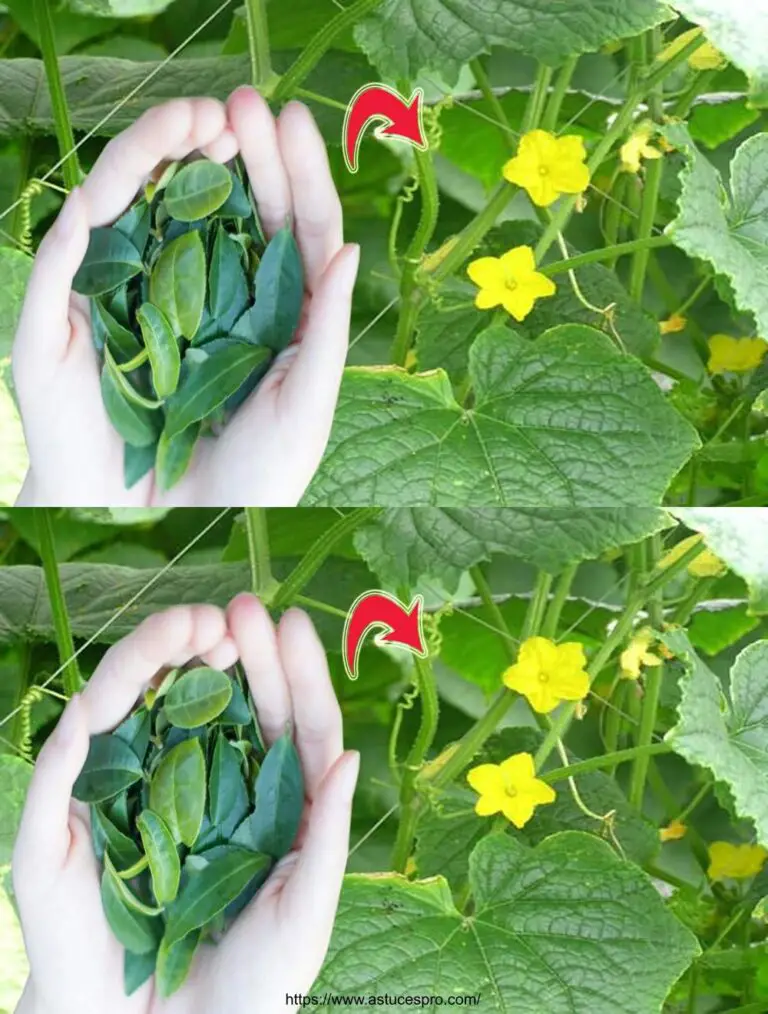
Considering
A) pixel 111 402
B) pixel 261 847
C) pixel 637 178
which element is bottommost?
pixel 261 847

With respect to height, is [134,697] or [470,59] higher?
[470,59]

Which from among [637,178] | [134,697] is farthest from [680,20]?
[134,697]

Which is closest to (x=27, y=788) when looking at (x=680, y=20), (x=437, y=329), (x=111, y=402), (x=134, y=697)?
(x=134, y=697)

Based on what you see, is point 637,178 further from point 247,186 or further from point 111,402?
point 111,402

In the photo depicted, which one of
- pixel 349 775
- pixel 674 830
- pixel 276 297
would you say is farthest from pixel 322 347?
pixel 674 830

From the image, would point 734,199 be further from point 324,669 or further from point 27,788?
point 27,788

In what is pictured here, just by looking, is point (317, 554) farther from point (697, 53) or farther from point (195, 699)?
point (697, 53)
